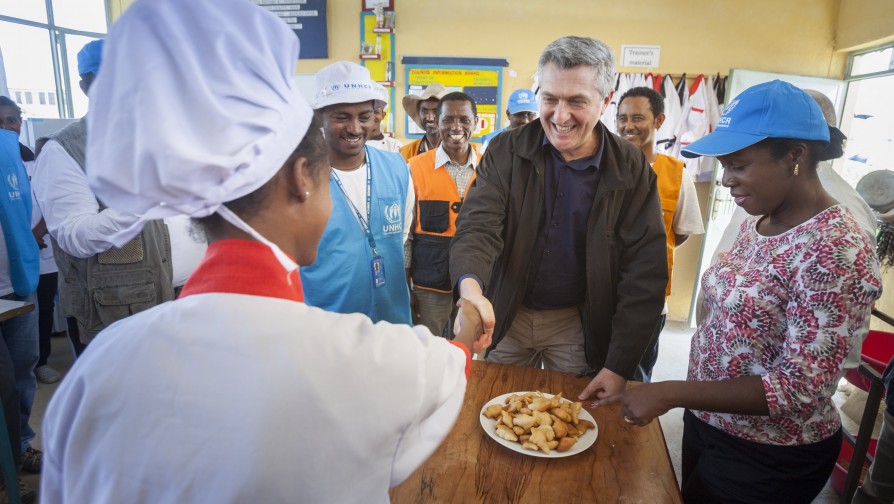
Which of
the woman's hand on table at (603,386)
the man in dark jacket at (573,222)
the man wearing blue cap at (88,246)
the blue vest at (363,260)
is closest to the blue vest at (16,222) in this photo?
the man wearing blue cap at (88,246)

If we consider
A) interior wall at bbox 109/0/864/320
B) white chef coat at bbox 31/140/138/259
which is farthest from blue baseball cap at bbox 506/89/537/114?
white chef coat at bbox 31/140/138/259

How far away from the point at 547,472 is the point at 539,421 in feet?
0.47

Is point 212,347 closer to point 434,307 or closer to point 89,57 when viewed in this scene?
point 89,57

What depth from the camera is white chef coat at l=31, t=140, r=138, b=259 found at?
1943 millimetres

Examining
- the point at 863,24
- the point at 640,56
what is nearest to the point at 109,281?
the point at 640,56

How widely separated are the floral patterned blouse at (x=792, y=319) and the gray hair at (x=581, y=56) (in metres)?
0.73

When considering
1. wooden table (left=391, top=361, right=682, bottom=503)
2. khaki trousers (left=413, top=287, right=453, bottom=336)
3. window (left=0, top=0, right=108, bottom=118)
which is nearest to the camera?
wooden table (left=391, top=361, right=682, bottom=503)

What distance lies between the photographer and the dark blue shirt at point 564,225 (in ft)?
6.05

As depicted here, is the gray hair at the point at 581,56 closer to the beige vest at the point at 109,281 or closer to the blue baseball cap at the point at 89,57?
the blue baseball cap at the point at 89,57

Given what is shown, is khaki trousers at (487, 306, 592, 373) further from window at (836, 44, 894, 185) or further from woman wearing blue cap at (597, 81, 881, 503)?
window at (836, 44, 894, 185)

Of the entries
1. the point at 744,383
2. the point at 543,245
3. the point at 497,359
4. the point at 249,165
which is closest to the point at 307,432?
the point at 249,165

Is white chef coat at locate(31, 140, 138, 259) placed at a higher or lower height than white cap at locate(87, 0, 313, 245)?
lower

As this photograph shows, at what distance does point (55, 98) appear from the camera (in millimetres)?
5016

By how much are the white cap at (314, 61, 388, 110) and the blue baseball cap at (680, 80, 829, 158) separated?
4.69ft
